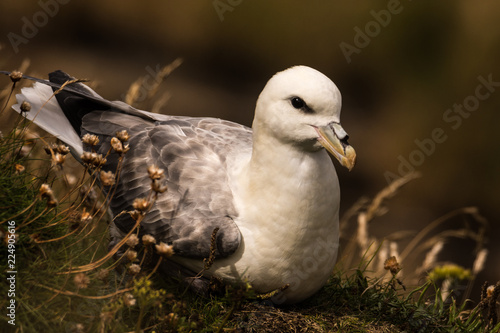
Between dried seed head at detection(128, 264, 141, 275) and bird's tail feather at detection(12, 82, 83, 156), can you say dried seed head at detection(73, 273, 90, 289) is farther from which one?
bird's tail feather at detection(12, 82, 83, 156)

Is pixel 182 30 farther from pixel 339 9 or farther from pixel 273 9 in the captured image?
pixel 339 9

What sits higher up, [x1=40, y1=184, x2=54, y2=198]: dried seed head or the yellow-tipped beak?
the yellow-tipped beak

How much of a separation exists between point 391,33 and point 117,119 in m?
4.10

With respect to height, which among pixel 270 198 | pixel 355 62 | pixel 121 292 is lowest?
pixel 121 292

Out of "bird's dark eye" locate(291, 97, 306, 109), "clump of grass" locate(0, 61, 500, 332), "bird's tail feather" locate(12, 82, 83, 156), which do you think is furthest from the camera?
"bird's tail feather" locate(12, 82, 83, 156)

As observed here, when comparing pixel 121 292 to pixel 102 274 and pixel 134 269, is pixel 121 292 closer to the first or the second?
pixel 102 274

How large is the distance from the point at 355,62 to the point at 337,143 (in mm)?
4549

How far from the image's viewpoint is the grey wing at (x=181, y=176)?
3.16m

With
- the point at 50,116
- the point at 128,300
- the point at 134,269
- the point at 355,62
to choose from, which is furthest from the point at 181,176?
the point at 355,62

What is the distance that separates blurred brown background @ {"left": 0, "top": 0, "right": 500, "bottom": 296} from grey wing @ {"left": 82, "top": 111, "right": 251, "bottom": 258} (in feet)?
10.9

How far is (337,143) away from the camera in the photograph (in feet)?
9.62

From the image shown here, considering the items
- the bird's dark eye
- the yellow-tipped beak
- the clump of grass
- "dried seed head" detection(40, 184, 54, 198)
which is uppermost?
the bird's dark eye

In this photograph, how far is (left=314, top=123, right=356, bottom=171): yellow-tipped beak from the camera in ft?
9.53

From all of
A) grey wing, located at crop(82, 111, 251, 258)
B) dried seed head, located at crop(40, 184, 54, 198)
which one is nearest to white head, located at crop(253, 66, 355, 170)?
grey wing, located at crop(82, 111, 251, 258)
